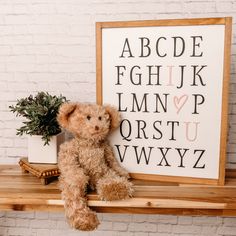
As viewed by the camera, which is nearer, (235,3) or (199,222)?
(235,3)

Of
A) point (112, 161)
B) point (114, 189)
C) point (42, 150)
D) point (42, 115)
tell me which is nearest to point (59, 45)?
point (42, 115)

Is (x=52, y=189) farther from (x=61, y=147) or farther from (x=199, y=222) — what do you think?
(x=199, y=222)

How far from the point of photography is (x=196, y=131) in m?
1.26

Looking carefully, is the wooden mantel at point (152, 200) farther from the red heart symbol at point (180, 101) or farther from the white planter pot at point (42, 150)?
the red heart symbol at point (180, 101)

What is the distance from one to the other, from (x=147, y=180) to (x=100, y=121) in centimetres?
30

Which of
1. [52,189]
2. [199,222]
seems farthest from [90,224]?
[199,222]

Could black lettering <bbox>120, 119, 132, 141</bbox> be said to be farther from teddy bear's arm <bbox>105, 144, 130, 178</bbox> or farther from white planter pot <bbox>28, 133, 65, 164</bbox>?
white planter pot <bbox>28, 133, 65, 164</bbox>

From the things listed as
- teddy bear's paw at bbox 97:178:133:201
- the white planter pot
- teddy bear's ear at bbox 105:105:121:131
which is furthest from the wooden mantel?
teddy bear's ear at bbox 105:105:121:131

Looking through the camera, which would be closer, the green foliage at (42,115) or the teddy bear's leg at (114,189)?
the teddy bear's leg at (114,189)

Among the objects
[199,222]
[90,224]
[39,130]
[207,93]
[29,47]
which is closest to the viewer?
[90,224]

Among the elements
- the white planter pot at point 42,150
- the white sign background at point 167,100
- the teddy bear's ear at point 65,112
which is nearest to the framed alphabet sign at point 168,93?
the white sign background at point 167,100

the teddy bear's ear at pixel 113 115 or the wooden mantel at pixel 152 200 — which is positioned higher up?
the teddy bear's ear at pixel 113 115

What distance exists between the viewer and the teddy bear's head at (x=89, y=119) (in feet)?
4.08

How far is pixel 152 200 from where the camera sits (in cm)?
115
